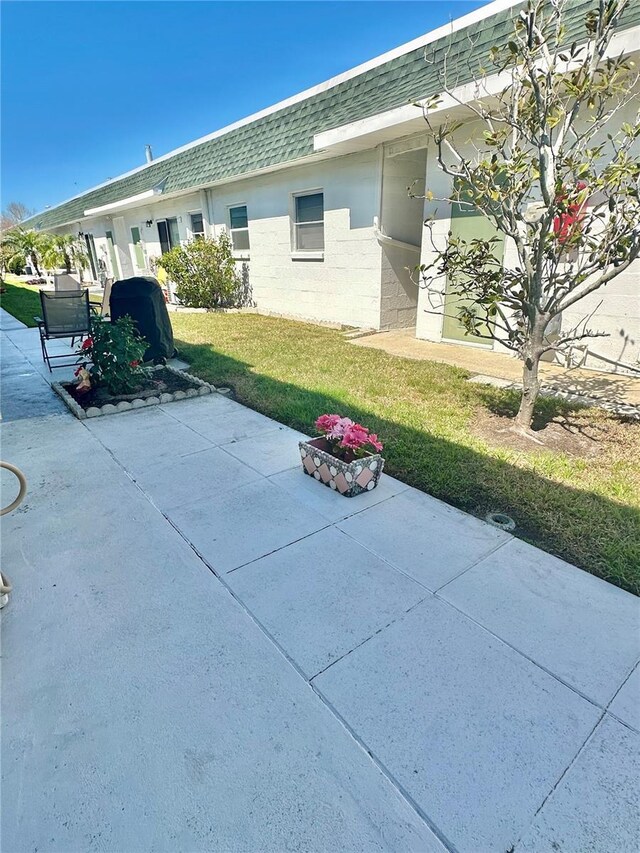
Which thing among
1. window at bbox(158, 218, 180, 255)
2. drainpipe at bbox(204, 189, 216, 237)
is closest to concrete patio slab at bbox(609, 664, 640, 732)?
drainpipe at bbox(204, 189, 216, 237)

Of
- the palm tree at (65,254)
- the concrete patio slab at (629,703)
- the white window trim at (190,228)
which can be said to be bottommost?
the concrete patio slab at (629,703)

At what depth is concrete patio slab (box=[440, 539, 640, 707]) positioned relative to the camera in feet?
5.58

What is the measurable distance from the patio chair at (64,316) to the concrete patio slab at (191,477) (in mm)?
3751

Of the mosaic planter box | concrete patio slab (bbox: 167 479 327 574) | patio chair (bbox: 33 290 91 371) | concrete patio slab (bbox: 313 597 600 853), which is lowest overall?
concrete patio slab (bbox: 167 479 327 574)

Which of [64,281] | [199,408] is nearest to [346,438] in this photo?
[199,408]

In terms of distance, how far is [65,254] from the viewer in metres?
22.3

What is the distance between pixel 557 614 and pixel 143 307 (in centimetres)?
570

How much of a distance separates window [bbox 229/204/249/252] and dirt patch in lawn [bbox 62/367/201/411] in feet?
22.3

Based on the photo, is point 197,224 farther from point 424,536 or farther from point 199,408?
point 424,536

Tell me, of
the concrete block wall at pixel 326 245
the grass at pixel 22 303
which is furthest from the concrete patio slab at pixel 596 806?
the grass at pixel 22 303

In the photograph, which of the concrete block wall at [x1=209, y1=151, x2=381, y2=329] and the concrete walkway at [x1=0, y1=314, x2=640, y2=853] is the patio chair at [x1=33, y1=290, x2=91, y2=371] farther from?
the concrete block wall at [x1=209, y1=151, x2=381, y2=329]

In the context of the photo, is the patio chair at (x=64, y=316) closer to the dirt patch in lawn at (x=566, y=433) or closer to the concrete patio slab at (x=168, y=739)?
the concrete patio slab at (x=168, y=739)

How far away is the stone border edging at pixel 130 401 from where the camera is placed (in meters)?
4.43

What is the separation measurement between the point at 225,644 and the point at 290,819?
0.69m
